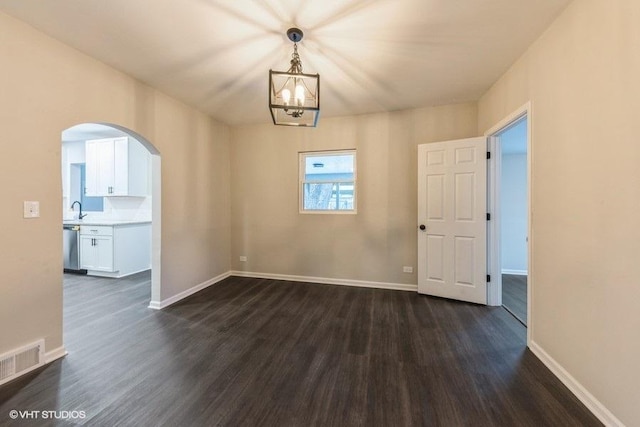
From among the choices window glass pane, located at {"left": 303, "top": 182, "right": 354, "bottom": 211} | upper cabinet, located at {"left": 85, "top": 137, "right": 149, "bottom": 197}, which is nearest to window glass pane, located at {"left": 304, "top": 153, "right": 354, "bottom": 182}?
window glass pane, located at {"left": 303, "top": 182, "right": 354, "bottom": 211}

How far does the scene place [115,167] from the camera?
4852 millimetres

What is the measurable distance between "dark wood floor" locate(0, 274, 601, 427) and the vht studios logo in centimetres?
3

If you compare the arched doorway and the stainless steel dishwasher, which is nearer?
the stainless steel dishwasher

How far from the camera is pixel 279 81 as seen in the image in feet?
8.86

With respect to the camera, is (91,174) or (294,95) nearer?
(294,95)

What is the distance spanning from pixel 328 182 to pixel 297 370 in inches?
112

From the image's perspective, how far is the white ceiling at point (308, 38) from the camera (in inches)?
72.5

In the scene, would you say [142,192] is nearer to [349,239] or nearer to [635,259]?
[349,239]

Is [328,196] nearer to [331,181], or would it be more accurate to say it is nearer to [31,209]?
[331,181]

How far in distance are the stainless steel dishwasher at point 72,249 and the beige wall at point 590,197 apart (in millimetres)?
6713

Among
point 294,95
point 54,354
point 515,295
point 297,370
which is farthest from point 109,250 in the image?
point 515,295

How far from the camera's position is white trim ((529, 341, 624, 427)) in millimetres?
1481

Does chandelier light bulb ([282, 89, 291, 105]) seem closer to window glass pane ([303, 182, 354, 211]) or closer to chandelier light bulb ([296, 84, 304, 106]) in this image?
chandelier light bulb ([296, 84, 304, 106])

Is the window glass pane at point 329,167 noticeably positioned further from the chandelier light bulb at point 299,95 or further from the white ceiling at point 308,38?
the chandelier light bulb at point 299,95
